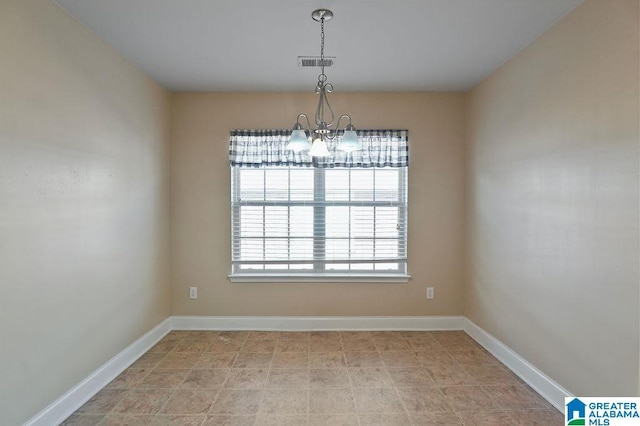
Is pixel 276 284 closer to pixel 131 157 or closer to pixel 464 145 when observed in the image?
pixel 131 157

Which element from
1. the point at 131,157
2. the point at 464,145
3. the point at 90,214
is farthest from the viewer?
the point at 464,145

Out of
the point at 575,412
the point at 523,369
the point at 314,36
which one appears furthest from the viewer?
the point at 523,369

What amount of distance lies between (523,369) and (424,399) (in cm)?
90

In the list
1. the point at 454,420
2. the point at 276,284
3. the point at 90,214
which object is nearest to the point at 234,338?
the point at 276,284

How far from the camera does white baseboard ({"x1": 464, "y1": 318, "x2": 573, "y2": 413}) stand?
2321mm

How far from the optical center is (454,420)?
2188 millimetres

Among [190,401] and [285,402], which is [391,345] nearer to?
[285,402]

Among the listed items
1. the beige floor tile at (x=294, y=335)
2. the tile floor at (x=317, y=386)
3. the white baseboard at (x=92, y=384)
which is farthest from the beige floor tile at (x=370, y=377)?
the white baseboard at (x=92, y=384)

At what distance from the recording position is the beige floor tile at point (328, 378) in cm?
260

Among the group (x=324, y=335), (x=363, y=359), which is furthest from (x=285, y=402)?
(x=324, y=335)

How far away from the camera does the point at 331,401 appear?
2.39 m

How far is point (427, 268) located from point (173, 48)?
3.19 metres

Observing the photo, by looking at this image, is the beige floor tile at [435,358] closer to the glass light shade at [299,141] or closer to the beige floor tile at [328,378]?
the beige floor tile at [328,378]

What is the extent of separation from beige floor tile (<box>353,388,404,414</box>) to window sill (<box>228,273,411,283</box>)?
1326 millimetres
